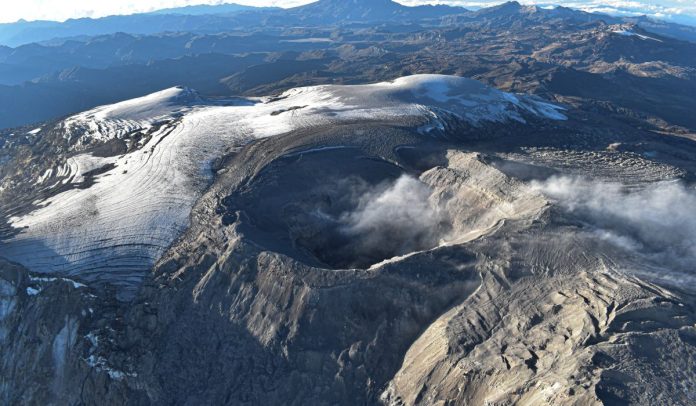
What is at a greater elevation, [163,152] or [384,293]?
[163,152]

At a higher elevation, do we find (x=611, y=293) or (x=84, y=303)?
(x=611, y=293)

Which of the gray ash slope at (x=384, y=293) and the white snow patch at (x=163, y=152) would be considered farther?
the white snow patch at (x=163, y=152)

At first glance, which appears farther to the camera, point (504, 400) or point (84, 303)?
point (84, 303)

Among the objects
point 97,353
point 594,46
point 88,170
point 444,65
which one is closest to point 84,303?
point 97,353

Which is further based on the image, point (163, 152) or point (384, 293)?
point (163, 152)

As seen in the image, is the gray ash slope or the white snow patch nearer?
the gray ash slope

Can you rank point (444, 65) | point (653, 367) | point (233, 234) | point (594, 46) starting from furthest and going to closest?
point (594, 46) → point (444, 65) → point (233, 234) → point (653, 367)

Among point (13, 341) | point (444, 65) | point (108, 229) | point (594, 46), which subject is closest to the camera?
point (13, 341)

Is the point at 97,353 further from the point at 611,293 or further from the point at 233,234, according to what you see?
the point at 611,293
